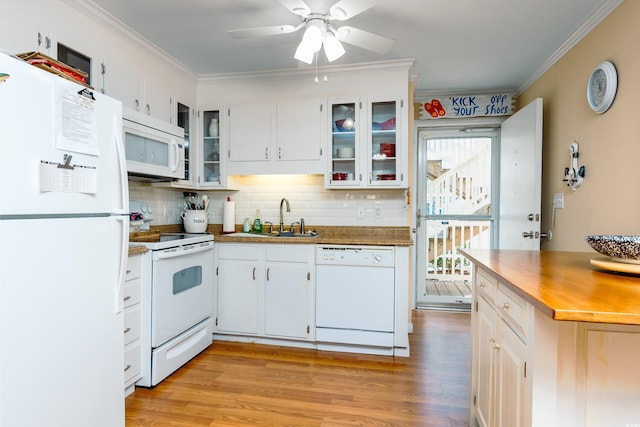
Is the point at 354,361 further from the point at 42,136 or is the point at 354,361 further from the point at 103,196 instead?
the point at 42,136

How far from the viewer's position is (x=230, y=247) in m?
3.05

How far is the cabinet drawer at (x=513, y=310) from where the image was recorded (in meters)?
1.08

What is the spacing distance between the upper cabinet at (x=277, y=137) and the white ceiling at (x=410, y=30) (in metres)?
0.38

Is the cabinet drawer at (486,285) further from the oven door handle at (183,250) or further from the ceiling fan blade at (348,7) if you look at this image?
the oven door handle at (183,250)

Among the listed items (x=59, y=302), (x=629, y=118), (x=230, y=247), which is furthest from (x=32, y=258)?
(x=629, y=118)

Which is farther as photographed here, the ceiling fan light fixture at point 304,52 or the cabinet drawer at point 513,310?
the ceiling fan light fixture at point 304,52

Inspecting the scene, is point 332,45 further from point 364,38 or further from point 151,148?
point 151,148

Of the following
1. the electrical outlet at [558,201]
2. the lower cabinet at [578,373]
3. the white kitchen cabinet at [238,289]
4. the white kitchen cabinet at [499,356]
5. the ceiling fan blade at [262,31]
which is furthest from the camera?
the white kitchen cabinet at [238,289]

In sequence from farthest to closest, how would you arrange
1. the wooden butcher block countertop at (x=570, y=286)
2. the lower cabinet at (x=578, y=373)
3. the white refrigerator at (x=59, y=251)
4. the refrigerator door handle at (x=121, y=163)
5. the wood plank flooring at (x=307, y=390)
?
1. the wood plank flooring at (x=307, y=390)
2. the refrigerator door handle at (x=121, y=163)
3. the white refrigerator at (x=59, y=251)
4. the lower cabinet at (x=578, y=373)
5. the wooden butcher block countertop at (x=570, y=286)

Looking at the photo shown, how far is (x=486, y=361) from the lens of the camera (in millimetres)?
1571

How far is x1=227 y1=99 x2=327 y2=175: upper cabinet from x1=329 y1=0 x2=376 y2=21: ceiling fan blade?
121 cm

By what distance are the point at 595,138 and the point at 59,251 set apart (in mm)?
3195

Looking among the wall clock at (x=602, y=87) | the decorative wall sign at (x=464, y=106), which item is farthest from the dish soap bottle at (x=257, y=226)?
the wall clock at (x=602, y=87)

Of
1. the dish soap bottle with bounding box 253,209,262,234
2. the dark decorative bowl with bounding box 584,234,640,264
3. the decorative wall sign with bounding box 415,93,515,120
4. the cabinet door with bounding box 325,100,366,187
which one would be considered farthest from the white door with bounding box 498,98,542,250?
the dish soap bottle with bounding box 253,209,262,234
